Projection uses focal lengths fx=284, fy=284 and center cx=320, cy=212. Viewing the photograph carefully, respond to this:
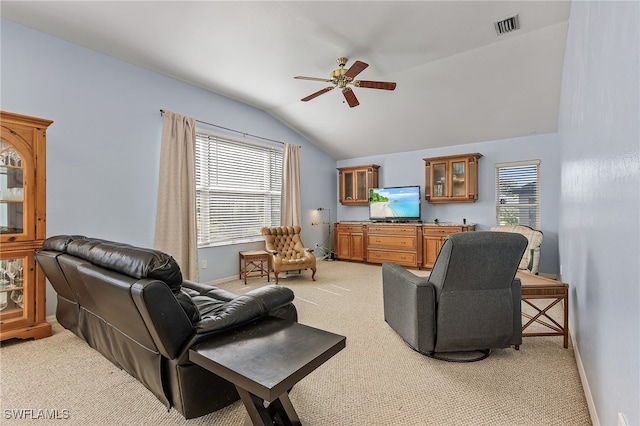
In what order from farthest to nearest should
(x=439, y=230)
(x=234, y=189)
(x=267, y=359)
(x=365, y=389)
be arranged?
(x=439, y=230), (x=234, y=189), (x=365, y=389), (x=267, y=359)

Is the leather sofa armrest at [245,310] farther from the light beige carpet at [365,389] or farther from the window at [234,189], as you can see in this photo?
the window at [234,189]

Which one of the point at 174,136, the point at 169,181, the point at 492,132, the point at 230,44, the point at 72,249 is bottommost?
the point at 72,249

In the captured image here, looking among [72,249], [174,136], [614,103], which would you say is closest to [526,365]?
[614,103]

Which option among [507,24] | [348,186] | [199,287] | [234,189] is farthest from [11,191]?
[348,186]

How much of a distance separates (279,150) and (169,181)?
7.43ft

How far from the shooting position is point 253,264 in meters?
4.86

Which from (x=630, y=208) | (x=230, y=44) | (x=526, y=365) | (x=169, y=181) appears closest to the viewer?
(x=630, y=208)

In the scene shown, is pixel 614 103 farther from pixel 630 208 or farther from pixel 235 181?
pixel 235 181

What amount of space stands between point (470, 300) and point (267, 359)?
65.2 inches

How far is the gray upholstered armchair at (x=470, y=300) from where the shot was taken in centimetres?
202

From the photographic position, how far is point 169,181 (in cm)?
384

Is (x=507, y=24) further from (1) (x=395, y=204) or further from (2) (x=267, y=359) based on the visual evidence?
(2) (x=267, y=359)

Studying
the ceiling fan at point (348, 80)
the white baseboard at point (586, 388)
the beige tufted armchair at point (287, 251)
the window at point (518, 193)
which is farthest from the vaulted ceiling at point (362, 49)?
the white baseboard at point (586, 388)

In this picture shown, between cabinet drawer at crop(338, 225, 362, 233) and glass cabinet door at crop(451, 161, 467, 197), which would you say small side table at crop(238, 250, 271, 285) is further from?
glass cabinet door at crop(451, 161, 467, 197)
